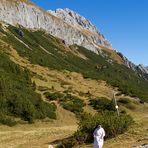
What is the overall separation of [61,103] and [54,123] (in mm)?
12322

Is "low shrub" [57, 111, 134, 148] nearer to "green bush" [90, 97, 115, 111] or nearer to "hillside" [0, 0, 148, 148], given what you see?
"hillside" [0, 0, 148, 148]

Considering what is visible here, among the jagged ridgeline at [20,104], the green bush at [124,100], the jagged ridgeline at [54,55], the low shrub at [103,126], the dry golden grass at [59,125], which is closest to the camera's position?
the dry golden grass at [59,125]

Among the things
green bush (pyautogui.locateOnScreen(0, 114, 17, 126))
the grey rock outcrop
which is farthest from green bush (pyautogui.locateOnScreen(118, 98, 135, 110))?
the grey rock outcrop

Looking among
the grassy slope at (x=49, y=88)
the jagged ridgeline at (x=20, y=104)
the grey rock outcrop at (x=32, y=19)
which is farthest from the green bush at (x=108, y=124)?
the grey rock outcrop at (x=32, y=19)

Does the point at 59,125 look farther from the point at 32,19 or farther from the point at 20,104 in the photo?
the point at 32,19

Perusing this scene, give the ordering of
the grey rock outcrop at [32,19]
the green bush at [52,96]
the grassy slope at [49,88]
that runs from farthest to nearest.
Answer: the grey rock outcrop at [32,19], the green bush at [52,96], the grassy slope at [49,88]

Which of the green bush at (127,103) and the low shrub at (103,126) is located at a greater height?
the green bush at (127,103)

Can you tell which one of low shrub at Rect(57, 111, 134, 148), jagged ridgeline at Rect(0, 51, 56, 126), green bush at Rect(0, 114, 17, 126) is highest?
jagged ridgeline at Rect(0, 51, 56, 126)

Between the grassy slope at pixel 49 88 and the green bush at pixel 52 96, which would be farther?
the green bush at pixel 52 96

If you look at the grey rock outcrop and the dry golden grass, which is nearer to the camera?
the dry golden grass

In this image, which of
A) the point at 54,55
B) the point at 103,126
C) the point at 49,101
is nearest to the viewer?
the point at 103,126

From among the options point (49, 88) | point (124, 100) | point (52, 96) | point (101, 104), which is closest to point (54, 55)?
point (49, 88)

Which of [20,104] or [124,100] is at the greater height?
[124,100]

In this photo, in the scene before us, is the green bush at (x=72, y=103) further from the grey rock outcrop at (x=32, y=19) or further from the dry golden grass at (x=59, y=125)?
the grey rock outcrop at (x=32, y=19)
